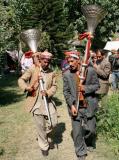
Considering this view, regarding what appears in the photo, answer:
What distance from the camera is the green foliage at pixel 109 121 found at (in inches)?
408

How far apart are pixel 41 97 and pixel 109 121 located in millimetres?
2032

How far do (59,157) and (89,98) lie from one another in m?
1.31

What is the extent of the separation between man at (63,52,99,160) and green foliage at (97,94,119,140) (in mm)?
1397

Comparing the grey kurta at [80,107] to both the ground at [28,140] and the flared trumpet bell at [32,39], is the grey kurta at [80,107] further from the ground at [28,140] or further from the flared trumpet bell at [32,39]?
the flared trumpet bell at [32,39]

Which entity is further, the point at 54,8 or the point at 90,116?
the point at 54,8

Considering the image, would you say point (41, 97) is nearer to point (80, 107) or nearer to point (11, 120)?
point (80, 107)

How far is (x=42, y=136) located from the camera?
360 inches

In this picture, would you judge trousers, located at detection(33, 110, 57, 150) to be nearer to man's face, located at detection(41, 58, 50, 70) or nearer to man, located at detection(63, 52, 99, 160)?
man, located at detection(63, 52, 99, 160)

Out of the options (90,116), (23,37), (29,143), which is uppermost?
(23,37)

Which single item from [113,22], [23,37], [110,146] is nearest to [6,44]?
[23,37]

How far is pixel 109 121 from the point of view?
10516mm

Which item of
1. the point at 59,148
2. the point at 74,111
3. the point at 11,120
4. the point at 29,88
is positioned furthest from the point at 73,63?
the point at 11,120

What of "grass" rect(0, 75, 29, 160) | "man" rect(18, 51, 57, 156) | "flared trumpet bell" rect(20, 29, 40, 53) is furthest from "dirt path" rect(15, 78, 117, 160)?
"flared trumpet bell" rect(20, 29, 40, 53)

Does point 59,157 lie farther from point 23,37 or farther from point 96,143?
point 23,37
